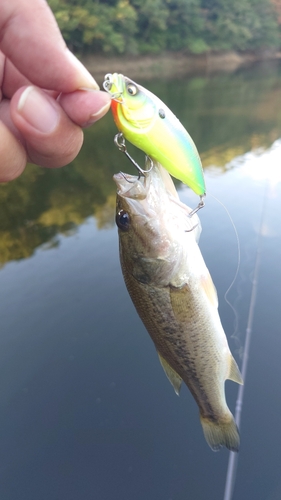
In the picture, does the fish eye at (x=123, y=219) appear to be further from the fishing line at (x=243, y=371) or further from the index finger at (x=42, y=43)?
the fishing line at (x=243, y=371)

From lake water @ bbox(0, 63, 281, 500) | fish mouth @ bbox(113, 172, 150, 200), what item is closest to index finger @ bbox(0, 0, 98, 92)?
fish mouth @ bbox(113, 172, 150, 200)

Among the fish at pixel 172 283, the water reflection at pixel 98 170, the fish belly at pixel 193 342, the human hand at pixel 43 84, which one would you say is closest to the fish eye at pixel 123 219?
the fish at pixel 172 283

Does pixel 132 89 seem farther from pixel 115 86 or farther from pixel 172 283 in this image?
pixel 172 283

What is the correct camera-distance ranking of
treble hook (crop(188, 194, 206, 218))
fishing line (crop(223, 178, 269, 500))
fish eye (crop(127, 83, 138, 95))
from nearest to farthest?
fish eye (crop(127, 83, 138, 95))
treble hook (crop(188, 194, 206, 218))
fishing line (crop(223, 178, 269, 500))

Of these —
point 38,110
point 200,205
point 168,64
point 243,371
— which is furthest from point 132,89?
point 168,64

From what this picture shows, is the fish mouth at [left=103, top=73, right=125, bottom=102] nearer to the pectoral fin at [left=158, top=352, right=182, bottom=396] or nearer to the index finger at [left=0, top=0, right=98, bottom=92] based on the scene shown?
the index finger at [left=0, top=0, right=98, bottom=92]
